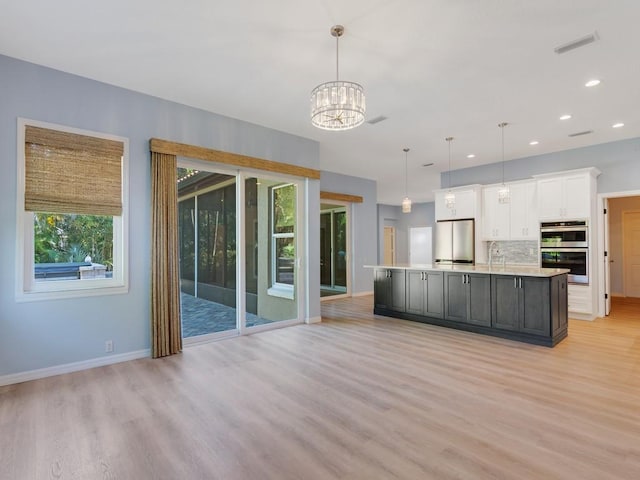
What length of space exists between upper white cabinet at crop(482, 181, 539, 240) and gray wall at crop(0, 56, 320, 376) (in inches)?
217

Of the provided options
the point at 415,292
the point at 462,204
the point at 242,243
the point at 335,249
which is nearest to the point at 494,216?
the point at 462,204

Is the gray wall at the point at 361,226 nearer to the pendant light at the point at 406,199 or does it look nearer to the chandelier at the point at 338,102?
the pendant light at the point at 406,199

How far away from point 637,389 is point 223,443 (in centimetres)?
351

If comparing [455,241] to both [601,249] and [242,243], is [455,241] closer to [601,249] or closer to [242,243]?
[601,249]

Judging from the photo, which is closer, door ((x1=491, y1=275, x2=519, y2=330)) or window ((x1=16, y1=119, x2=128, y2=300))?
window ((x1=16, y1=119, x2=128, y2=300))

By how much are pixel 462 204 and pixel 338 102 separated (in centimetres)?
562

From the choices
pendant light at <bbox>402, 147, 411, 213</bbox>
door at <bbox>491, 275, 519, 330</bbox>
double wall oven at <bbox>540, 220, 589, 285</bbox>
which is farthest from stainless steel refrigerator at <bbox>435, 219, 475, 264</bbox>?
door at <bbox>491, 275, 519, 330</bbox>

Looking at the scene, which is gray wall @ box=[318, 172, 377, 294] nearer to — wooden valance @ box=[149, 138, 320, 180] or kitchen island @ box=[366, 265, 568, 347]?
kitchen island @ box=[366, 265, 568, 347]

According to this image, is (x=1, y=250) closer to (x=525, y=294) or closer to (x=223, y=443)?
(x=223, y=443)

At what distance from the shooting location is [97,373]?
3494 mm

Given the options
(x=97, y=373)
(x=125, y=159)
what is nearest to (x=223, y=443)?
(x=97, y=373)

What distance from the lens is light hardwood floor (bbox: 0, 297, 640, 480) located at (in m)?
2.01

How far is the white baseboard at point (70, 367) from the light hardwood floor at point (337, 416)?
132mm

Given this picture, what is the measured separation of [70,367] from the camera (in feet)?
11.6
